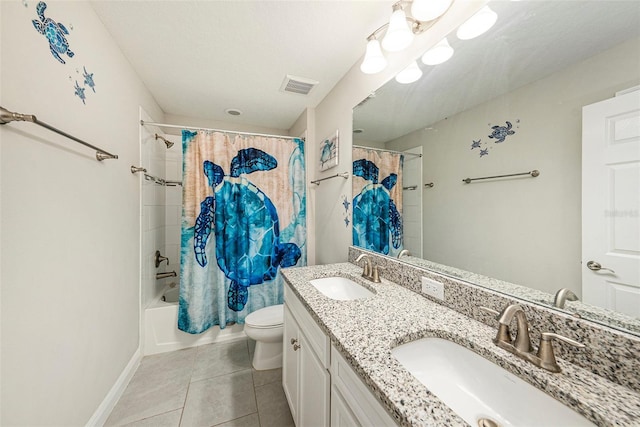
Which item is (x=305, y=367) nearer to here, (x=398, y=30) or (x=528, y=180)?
(x=528, y=180)

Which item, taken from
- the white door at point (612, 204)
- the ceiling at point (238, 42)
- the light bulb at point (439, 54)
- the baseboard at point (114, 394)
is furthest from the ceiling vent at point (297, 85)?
the baseboard at point (114, 394)

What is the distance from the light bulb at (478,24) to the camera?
85 centimetres

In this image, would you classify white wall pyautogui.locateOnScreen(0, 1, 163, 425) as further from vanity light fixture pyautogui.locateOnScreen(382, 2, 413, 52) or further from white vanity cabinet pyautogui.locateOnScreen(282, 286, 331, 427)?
vanity light fixture pyautogui.locateOnScreen(382, 2, 413, 52)

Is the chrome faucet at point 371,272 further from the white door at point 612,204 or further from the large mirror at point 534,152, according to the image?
the white door at point 612,204

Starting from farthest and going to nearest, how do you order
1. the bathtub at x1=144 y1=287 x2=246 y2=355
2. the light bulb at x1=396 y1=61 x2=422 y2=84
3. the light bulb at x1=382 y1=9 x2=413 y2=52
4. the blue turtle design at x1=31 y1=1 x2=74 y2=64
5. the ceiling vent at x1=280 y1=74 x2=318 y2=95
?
the bathtub at x1=144 y1=287 x2=246 y2=355 → the ceiling vent at x1=280 y1=74 x2=318 y2=95 → the light bulb at x1=396 y1=61 x2=422 y2=84 → the light bulb at x1=382 y1=9 x2=413 y2=52 → the blue turtle design at x1=31 y1=1 x2=74 y2=64

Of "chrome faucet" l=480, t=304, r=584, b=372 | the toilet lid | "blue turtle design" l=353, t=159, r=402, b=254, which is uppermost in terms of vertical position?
"blue turtle design" l=353, t=159, r=402, b=254

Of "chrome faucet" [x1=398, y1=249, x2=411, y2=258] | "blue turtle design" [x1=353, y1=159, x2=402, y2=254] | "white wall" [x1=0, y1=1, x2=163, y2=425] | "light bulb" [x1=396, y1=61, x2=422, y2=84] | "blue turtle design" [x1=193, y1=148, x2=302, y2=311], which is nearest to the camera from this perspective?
"white wall" [x1=0, y1=1, x2=163, y2=425]

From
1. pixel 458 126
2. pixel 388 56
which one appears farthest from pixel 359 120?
pixel 458 126

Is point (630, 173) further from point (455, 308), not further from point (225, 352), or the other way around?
point (225, 352)

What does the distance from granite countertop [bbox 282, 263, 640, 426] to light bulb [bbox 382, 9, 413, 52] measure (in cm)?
121

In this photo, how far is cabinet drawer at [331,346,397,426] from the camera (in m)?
0.55

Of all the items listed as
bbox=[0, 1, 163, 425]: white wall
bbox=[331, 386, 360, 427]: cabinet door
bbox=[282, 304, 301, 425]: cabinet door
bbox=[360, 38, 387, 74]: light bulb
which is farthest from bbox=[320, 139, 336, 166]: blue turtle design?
bbox=[331, 386, 360, 427]: cabinet door

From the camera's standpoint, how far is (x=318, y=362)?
0.91m

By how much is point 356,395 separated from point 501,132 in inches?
40.1
